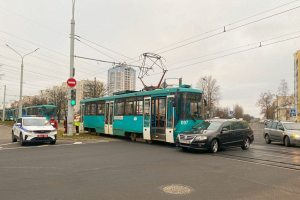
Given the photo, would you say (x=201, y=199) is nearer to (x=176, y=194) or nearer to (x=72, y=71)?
(x=176, y=194)

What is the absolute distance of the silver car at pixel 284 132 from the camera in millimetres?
14500

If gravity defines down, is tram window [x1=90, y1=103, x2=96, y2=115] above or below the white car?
above

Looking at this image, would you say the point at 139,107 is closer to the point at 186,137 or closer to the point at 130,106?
the point at 130,106

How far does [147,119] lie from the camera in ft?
49.5

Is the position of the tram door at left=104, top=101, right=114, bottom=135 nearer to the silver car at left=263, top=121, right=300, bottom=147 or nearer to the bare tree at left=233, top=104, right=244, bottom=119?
the silver car at left=263, top=121, right=300, bottom=147

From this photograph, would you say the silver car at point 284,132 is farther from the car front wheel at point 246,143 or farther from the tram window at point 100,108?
the tram window at point 100,108

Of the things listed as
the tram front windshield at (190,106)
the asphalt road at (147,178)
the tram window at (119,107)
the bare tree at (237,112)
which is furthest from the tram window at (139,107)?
the bare tree at (237,112)

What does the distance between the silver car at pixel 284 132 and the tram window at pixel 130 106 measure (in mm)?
9102

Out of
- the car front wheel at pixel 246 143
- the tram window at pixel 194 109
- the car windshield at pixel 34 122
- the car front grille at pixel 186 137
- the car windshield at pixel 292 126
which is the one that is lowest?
the car front wheel at pixel 246 143

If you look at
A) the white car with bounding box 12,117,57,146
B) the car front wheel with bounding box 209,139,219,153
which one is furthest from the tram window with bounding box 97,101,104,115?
the car front wheel with bounding box 209,139,219,153

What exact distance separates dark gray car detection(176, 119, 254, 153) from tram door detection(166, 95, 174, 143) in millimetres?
1394

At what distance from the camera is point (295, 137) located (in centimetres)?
1438

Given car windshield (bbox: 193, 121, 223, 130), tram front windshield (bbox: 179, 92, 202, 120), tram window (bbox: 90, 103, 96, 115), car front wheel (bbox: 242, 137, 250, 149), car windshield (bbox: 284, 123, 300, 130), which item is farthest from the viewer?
tram window (bbox: 90, 103, 96, 115)

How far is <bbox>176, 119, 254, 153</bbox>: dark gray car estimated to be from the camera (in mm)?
11055
